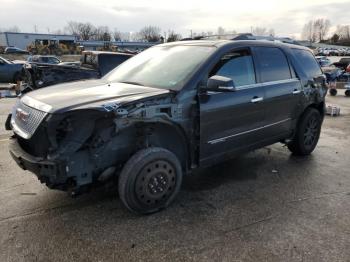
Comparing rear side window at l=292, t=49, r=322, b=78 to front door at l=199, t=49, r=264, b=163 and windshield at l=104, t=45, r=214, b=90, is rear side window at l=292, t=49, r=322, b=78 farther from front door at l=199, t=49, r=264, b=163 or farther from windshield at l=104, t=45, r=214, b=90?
windshield at l=104, t=45, r=214, b=90

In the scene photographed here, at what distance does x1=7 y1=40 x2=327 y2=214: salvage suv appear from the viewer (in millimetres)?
3246

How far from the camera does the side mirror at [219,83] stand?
3.81 meters

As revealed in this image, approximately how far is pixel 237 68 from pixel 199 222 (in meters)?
1.97

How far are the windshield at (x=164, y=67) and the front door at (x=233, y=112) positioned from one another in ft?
0.89

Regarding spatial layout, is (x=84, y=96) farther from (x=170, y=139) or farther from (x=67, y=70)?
(x=67, y=70)

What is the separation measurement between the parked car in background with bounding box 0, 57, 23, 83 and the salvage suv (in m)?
14.9

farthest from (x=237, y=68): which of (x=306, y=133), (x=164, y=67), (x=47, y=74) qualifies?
(x=47, y=74)

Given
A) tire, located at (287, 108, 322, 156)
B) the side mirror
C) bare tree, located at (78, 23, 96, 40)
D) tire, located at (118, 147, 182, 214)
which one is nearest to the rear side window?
tire, located at (287, 108, 322, 156)

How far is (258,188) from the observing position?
455 cm

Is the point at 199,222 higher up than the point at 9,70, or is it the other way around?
the point at 9,70

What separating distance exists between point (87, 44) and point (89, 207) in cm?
7922

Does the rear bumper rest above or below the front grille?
below

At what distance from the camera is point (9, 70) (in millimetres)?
17828

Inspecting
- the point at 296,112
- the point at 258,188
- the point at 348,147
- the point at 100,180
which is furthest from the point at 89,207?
the point at 348,147
